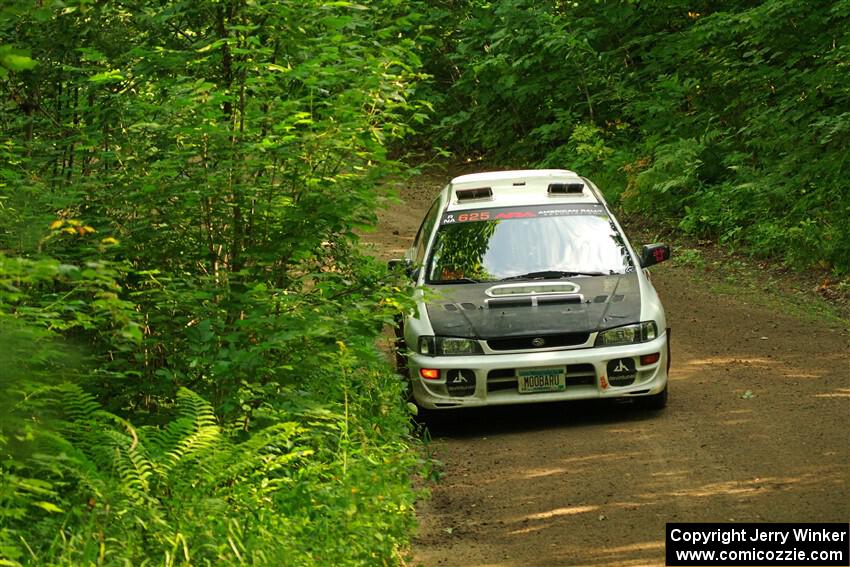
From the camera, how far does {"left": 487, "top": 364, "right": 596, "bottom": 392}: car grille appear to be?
9555mm

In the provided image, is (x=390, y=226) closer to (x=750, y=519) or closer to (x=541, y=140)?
(x=541, y=140)

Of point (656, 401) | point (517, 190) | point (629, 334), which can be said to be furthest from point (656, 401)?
point (517, 190)

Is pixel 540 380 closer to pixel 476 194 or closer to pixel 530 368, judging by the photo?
pixel 530 368

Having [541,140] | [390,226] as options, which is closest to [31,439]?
[390,226]

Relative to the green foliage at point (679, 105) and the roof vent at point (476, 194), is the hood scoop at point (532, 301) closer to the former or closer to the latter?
the roof vent at point (476, 194)

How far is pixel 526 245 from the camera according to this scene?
10.5 metres

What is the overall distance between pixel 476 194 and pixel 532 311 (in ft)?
6.02

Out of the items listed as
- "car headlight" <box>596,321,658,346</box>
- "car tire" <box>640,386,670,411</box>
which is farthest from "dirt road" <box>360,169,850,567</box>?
"car headlight" <box>596,321,658,346</box>

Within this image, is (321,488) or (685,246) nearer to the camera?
(321,488)

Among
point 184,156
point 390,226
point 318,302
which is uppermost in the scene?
point 184,156

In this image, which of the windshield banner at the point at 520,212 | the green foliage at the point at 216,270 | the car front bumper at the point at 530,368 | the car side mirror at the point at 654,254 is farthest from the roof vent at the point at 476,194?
the green foliage at the point at 216,270

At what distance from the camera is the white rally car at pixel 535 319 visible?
377 inches

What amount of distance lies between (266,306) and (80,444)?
157cm

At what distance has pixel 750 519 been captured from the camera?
7250 millimetres
